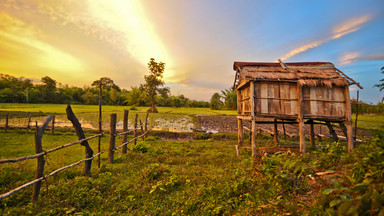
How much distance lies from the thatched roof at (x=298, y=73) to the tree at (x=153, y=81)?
1294 inches

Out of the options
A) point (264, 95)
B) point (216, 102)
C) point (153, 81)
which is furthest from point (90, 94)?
point (264, 95)

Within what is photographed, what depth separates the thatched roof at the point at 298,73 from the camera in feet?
26.2

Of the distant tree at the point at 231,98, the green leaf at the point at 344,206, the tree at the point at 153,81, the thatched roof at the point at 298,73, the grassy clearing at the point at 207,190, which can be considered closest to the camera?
the green leaf at the point at 344,206

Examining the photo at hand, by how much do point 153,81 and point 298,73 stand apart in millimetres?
35393

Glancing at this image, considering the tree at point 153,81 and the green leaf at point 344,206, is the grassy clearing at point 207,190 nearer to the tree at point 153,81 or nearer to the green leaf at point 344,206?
the green leaf at point 344,206

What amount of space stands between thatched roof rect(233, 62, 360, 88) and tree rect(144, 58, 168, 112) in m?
32.9

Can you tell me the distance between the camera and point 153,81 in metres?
39.7

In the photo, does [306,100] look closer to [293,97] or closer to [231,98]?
[293,97]

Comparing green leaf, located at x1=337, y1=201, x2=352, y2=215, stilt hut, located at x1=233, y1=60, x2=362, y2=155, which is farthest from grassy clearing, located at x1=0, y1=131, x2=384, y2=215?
stilt hut, located at x1=233, y1=60, x2=362, y2=155

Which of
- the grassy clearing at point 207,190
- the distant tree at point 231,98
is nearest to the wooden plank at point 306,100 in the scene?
the grassy clearing at point 207,190

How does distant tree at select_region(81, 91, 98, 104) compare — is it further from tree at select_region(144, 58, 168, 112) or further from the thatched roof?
the thatched roof

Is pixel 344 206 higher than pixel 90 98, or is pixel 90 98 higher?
pixel 90 98

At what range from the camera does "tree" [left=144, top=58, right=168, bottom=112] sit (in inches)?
1559

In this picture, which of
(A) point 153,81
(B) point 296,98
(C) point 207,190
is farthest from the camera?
(A) point 153,81
